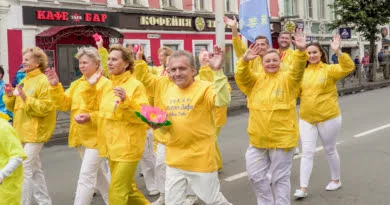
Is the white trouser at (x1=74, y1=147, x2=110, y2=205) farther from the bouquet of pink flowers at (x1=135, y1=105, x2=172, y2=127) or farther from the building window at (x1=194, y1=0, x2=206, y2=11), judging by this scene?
the building window at (x1=194, y1=0, x2=206, y2=11)

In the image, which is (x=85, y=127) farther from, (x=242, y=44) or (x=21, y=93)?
(x=242, y=44)

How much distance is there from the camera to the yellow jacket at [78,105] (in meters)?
5.33

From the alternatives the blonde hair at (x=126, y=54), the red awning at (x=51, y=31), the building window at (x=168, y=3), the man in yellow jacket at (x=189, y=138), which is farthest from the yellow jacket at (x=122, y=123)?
the building window at (x=168, y=3)

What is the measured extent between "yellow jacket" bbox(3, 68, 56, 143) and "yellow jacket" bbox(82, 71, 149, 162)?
32.3 inches

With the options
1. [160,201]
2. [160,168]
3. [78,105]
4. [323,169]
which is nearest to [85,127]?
A: [78,105]

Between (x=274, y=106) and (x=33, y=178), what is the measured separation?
111 inches

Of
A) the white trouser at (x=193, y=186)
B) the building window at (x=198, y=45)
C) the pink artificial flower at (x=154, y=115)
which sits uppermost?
the building window at (x=198, y=45)

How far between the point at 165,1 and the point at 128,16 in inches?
116

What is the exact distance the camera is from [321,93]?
20.6ft

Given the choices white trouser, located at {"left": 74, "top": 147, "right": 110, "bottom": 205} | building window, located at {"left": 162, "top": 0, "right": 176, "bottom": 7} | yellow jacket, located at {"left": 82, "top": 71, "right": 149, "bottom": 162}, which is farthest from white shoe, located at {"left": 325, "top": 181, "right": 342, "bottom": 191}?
building window, located at {"left": 162, "top": 0, "right": 176, "bottom": 7}

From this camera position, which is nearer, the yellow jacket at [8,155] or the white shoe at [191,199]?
the yellow jacket at [8,155]

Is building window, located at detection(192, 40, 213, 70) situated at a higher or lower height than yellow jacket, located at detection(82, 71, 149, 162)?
higher

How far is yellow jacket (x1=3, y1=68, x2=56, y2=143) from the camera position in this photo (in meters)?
5.47

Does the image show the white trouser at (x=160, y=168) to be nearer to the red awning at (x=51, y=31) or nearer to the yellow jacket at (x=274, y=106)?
the yellow jacket at (x=274, y=106)
